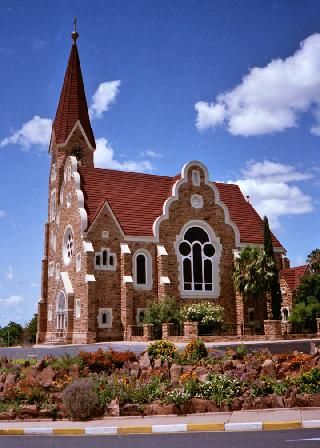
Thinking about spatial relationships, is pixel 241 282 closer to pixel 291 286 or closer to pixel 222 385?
→ pixel 291 286

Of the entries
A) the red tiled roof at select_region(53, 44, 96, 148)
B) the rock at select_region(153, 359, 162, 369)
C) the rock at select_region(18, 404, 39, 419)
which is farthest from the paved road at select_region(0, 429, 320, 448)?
the red tiled roof at select_region(53, 44, 96, 148)

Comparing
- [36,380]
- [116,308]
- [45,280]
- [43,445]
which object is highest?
[45,280]

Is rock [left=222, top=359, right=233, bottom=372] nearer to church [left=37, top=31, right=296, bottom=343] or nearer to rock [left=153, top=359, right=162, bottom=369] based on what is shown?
rock [left=153, top=359, right=162, bottom=369]

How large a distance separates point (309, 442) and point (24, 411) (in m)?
6.32

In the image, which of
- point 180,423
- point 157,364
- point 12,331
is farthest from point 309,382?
point 12,331

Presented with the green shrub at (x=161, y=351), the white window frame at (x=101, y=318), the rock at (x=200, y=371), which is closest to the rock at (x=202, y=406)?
the rock at (x=200, y=371)

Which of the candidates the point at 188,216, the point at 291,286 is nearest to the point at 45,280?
the point at 188,216

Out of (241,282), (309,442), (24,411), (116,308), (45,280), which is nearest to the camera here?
(309,442)

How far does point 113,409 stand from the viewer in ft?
38.0

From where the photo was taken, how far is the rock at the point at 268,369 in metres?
13.3

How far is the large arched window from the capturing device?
4125cm

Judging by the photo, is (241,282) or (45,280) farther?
(45,280)

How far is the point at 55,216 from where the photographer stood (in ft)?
150

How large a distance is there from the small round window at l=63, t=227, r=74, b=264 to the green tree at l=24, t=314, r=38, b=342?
10.9 m
